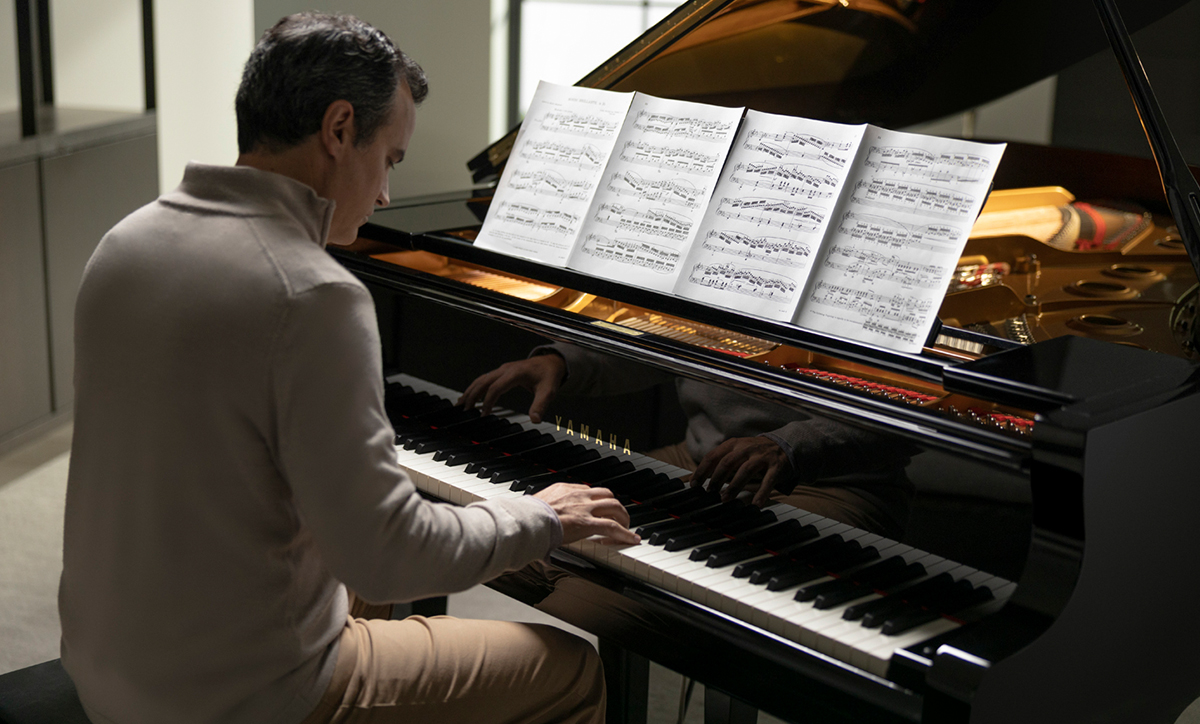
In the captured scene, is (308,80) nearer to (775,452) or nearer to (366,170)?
(366,170)

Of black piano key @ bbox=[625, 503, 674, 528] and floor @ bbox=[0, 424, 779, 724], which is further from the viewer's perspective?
floor @ bbox=[0, 424, 779, 724]

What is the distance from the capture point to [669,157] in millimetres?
2016

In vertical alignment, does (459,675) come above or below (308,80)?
below

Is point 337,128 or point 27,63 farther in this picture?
point 27,63

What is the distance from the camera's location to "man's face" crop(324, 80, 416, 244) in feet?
4.55

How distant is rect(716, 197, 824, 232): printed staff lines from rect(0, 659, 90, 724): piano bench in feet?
4.17

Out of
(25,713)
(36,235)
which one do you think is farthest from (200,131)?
(25,713)

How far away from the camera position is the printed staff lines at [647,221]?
6.39 feet

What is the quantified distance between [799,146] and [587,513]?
736 millimetres

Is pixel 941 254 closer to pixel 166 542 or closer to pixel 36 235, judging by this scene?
pixel 166 542

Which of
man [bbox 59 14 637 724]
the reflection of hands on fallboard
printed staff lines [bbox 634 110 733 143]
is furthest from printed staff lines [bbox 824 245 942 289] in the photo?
man [bbox 59 14 637 724]

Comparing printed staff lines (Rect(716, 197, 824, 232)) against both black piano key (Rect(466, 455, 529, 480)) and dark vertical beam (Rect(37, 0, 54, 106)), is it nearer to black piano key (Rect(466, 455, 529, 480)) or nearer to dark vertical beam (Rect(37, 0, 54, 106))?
black piano key (Rect(466, 455, 529, 480))

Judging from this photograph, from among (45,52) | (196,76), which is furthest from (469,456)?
(196,76)

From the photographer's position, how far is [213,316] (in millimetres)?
1226
